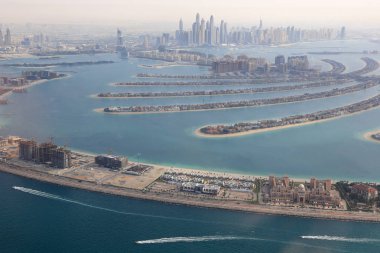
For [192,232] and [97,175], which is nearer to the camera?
[192,232]

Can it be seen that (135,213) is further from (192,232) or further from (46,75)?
(46,75)

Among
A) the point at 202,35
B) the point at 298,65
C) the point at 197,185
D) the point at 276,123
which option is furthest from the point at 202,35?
the point at 197,185

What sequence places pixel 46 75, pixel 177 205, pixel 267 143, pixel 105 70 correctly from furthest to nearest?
pixel 105 70 → pixel 46 75 → pixel 267 143 → pixel 177 205

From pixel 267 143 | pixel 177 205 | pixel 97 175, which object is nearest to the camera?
pixel 177 205

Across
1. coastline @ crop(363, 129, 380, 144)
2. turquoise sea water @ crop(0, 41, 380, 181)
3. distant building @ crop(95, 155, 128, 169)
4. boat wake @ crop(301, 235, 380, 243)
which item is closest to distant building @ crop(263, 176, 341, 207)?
boat wake @ crop(301, 235, 380, 243)

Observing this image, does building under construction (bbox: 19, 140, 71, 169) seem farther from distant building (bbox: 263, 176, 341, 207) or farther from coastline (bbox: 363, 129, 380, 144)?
coastline (bbox: 363, 129, 380, 144)

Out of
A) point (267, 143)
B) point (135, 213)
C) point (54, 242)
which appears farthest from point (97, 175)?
point (267, 143)

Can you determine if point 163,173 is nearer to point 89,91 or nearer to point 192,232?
point 192,232

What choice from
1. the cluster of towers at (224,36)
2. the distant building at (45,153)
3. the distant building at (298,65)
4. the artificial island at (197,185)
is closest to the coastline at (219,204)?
the artificial island at (197,185)
